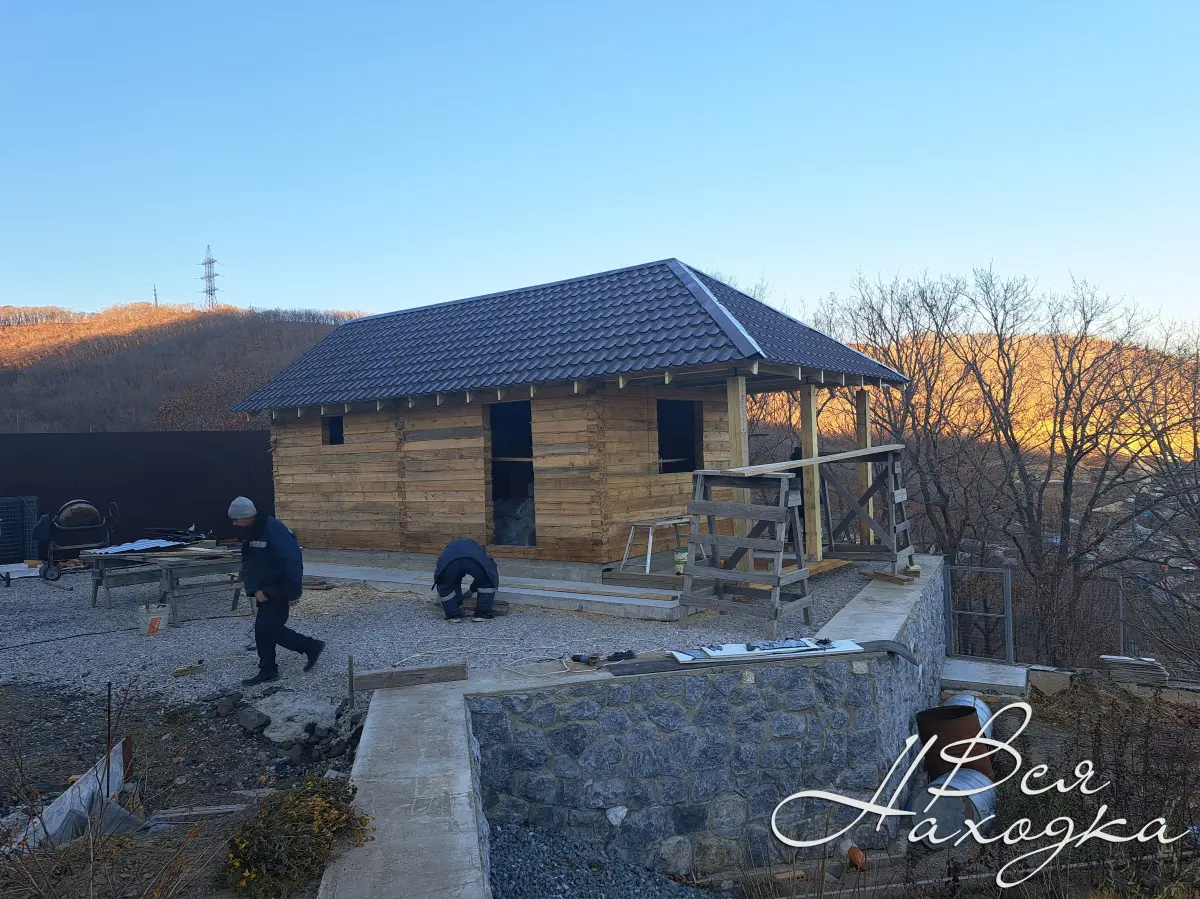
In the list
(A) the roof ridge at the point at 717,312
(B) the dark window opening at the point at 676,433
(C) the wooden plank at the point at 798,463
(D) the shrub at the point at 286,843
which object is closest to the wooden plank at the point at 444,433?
(B) the dark window opening at the point at 676,433

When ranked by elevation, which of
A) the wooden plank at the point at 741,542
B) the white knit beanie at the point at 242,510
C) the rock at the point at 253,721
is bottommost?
the rock at the point at 253,721

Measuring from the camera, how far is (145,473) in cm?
1702

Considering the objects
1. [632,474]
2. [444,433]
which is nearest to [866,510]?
[632,474]

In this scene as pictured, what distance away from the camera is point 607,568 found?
10477 mm

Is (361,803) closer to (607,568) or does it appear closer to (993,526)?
(607,568)

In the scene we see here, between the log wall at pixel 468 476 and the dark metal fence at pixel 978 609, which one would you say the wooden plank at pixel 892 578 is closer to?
the log wall at pixel 468 476

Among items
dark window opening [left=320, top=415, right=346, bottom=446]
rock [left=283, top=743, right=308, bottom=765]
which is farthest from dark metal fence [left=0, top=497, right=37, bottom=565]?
rock [left=283, top=743, right=308, bottom=765]

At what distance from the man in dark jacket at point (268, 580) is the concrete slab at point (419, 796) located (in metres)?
1.82

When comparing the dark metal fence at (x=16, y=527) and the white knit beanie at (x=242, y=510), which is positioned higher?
the white knit beanie at (x=242, y=510)

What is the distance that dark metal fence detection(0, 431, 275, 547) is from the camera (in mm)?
16219

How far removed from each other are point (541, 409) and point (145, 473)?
11.1m

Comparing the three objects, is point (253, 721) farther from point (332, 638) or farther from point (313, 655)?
point (332, 638)

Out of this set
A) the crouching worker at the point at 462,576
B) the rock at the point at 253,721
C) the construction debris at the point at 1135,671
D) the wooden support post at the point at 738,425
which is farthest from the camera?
the construction debris at the point at 1135,671

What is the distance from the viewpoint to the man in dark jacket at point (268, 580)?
23.6 feet
